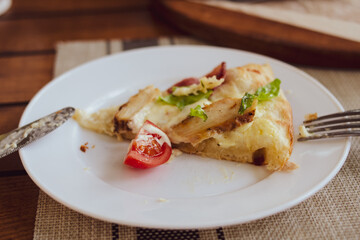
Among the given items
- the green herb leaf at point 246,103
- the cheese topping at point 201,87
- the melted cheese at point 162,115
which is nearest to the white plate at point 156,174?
the melted cheese at point 162,115

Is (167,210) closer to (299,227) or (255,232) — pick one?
(255,232)

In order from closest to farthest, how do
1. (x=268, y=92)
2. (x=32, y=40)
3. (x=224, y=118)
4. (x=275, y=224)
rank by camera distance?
(x=275, y=224) → (x=224, y=118) → (x=268, y=92) → (x=32, y=40)

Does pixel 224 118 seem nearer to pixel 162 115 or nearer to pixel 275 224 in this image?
pixel 162 115

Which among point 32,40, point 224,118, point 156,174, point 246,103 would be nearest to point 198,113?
point 224,118

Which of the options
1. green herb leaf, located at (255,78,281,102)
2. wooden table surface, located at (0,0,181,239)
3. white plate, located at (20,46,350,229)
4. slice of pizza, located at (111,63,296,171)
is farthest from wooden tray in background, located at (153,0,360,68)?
green herb leaf, located at (255,78,281,102)

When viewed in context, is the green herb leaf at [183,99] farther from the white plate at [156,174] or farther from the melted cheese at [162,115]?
the white plate at [156,174]

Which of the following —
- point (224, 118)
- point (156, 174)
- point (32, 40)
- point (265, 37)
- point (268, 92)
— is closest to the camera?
point (156, 174)
